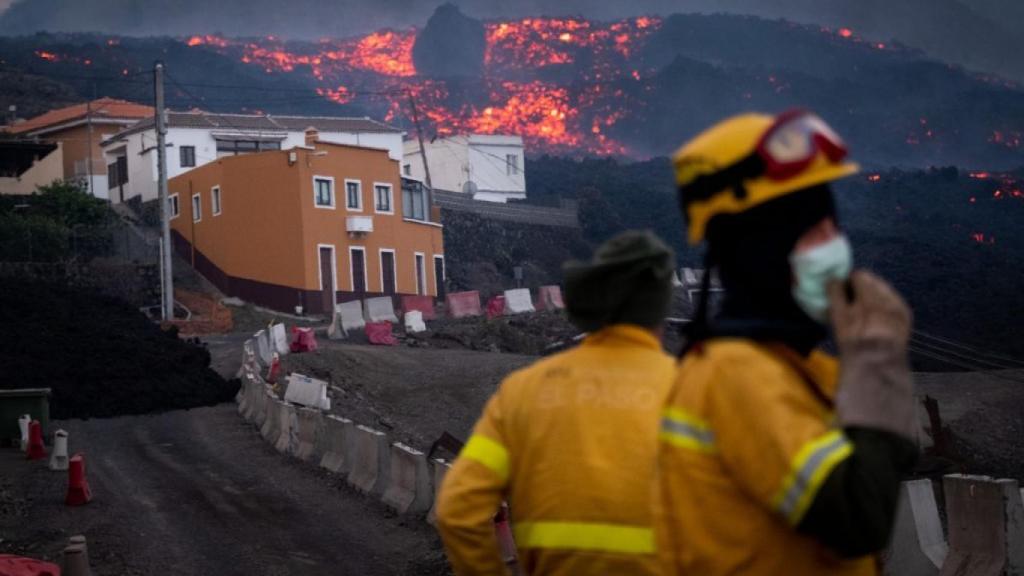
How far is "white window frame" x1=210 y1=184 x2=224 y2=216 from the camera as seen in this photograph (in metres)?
59.8

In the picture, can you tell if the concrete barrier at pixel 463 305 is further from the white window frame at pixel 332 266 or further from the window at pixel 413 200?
A: the window at pixel 413 200

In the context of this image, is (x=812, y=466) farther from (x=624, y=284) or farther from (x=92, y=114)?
(x=92, y=114)

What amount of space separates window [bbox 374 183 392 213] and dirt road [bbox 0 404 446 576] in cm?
3810

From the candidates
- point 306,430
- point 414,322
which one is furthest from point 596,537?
point 414,322

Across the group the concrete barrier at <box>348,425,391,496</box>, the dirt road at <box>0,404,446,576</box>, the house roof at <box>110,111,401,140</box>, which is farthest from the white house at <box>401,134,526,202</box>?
the concrete barrier at <box>348,425,391,496</box>

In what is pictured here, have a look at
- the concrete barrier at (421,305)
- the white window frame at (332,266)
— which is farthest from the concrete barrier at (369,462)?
the white window frame at (332,266)

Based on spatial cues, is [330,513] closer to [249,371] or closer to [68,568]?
[68,568]

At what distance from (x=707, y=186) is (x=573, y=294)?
181 cm

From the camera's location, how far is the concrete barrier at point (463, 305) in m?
51.8

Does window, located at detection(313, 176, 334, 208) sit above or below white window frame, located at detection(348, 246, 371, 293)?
above

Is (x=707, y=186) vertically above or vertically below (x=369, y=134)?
below

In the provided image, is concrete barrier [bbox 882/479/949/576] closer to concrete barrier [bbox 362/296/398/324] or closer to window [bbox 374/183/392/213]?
concrete barrier [bbox 362/296/398/324]

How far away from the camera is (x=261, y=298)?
57.0 meters

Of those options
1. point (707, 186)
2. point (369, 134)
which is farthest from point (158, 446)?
point (369, 134)
